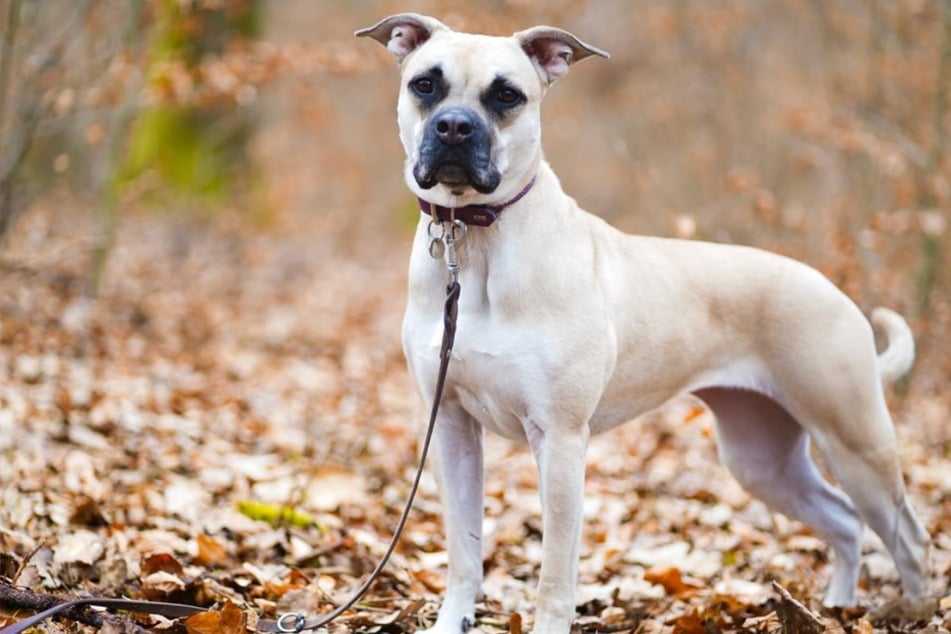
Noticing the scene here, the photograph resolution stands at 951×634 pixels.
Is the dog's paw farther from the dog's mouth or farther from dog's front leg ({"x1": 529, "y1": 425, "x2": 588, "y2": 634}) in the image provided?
the dog's mouth

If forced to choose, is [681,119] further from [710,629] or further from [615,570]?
[710,629]

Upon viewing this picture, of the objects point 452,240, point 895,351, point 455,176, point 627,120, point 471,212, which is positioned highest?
point 627,120

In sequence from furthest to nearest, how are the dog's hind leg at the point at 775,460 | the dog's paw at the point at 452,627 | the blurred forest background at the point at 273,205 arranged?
the blurred forest background at the point at 273,205 → the dog's hind leg at the point at 775,460 → the dog's paw at the point at 452,627

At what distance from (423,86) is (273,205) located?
924cm

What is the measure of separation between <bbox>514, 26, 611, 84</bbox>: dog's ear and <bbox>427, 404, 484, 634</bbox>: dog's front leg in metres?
1.27

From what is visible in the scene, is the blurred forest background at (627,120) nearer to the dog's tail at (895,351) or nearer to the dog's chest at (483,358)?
the dog's tail at (895,351)

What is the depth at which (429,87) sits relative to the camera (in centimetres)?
354

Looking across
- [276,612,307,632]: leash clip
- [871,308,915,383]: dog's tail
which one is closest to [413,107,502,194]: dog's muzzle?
[276,612,307,632]: leash clip

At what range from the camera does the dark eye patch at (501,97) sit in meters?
3.50

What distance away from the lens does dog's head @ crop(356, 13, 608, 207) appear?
11.1ft

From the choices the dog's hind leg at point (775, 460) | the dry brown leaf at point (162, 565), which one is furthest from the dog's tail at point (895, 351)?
the dry brown leaf at point (162, 565)

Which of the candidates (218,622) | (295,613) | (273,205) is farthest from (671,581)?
(273,205)

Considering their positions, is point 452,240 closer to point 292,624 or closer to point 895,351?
point 292,624

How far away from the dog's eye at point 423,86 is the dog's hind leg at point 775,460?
1.96m
